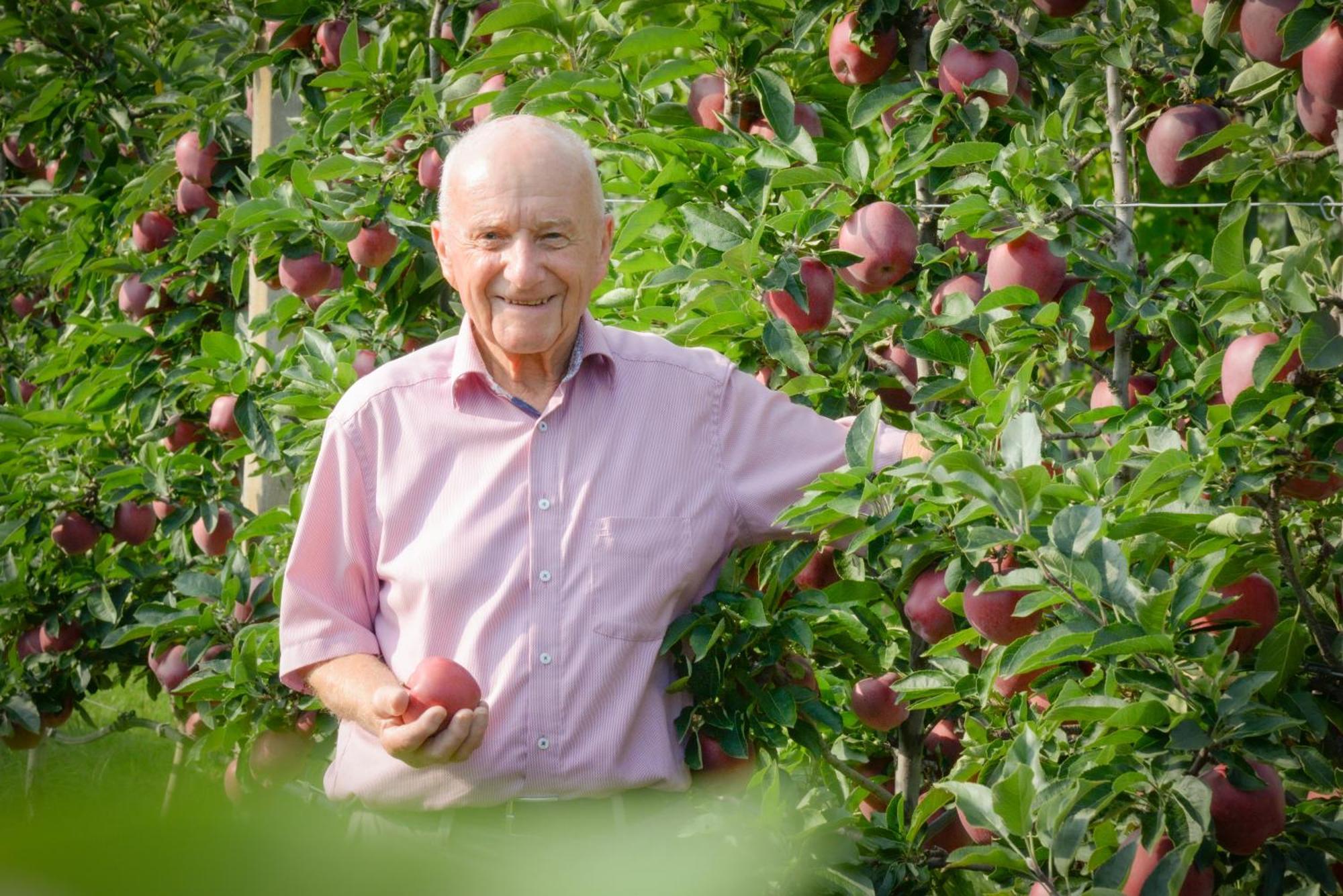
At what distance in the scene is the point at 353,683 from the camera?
5.87ft

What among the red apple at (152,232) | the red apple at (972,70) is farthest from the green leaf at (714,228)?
the red apple at (152,232)

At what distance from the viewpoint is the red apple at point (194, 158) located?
347cm

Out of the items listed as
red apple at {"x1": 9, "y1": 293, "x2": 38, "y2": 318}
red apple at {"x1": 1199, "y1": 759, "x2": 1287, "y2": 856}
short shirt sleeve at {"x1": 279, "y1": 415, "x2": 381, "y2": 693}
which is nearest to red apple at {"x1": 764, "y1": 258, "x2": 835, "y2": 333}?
short shirt sleeve at {"x1": 279, "y1": 415, "x2": 381, "y2": 693}

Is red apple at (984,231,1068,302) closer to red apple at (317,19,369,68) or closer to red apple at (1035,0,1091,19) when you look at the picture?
red apple at (1035,0,1091,19)

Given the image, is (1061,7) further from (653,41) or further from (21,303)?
(21,303)

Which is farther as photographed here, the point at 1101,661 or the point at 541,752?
the point at 541,752

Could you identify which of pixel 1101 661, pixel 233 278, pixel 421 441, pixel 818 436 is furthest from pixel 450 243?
pixel 233 278

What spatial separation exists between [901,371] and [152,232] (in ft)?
7.07

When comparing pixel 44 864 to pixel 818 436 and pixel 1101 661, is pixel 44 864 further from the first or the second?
pixel 818 436

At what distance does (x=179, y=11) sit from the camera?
14.3ft

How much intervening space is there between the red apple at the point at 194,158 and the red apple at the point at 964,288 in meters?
1.96

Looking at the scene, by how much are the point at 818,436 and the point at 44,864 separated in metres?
1.66

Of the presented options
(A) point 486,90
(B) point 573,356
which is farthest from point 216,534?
(B) point 573,356

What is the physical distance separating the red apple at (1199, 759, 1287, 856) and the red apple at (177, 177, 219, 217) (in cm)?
281
